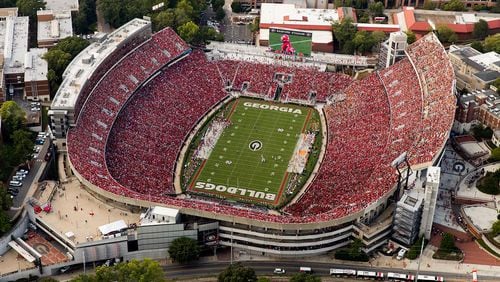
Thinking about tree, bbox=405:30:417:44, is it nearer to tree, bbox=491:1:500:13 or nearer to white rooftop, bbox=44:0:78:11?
tree, bbox=491:1:500:13

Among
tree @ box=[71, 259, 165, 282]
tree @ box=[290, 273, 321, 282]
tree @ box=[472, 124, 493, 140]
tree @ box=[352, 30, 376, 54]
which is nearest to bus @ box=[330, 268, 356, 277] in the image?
tree @ box=[290, 273, 321, 282]

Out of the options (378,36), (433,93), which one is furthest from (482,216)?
(378,36)

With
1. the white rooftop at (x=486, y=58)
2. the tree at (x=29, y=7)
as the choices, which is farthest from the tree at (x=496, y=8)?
the tree at (x=29, y=7)

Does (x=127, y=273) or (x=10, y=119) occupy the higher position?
(x=10, y=119)

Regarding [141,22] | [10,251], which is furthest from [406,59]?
[10,251]

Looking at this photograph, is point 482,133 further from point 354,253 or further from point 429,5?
point 429,5

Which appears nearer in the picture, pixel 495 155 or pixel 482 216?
pixel 482 216
